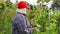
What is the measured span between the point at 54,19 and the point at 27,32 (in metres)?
1.34

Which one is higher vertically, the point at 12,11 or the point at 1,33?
the point at 12,11

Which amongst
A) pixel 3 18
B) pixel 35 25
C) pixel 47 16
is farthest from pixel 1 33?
pixel 47 16

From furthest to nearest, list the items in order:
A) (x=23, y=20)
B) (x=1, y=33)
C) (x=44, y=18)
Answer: (x=44, y=18)
(x=1, y=33)
(x=23, y=20)

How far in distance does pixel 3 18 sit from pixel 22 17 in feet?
2.86

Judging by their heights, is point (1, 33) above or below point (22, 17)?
below

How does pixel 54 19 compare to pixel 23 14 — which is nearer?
pixel 23 14

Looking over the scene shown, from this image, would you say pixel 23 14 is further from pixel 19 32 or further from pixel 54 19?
pixel 54 19

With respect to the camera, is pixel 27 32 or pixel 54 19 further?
pixel 54 19

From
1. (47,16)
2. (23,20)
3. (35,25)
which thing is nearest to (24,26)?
(23,20)

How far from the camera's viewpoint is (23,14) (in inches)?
150

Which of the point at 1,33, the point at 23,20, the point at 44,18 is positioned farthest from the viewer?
the point at 44,18

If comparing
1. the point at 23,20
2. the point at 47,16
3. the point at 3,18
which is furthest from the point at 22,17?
the point at 47,16

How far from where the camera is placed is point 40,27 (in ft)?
15.4

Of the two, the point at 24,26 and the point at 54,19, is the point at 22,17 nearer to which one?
the point at 24,26
